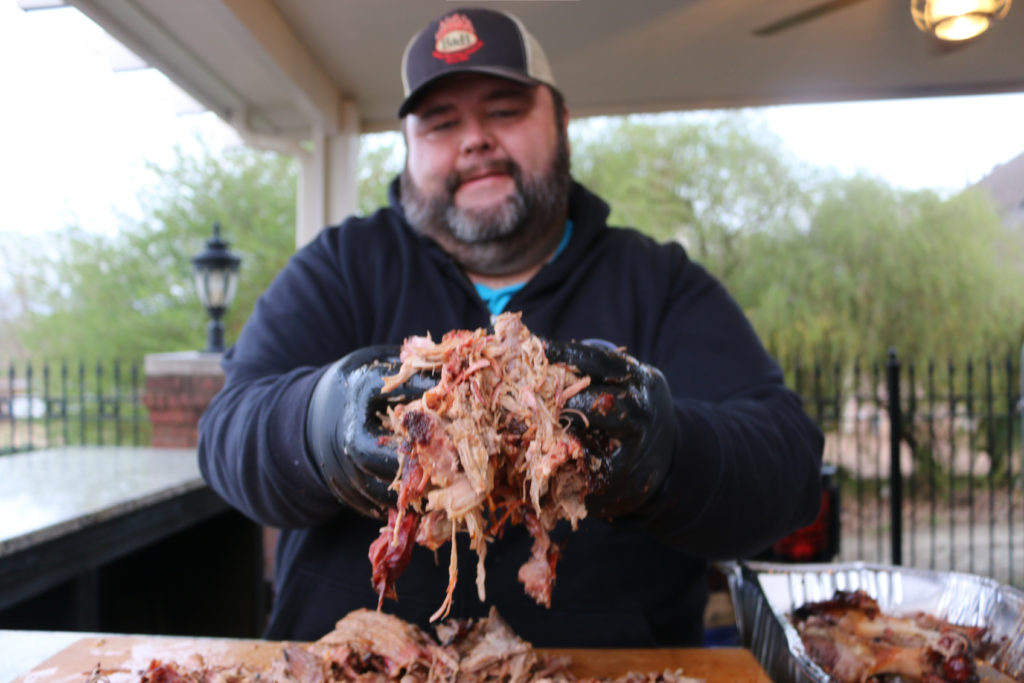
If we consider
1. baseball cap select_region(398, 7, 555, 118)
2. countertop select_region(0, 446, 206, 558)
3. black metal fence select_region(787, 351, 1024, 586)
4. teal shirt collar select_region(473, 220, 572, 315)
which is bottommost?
black metal fence select_region(787, 351, 1024, 586)

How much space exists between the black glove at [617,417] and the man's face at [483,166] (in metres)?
0.95

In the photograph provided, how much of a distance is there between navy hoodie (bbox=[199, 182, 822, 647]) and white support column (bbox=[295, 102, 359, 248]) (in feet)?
9.89

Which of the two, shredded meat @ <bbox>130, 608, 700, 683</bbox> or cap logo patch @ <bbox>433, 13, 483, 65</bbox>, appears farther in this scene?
cap logo patch @ <bbox>433, 13, 483, 65</bbox>

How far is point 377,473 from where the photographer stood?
1186 millimetres

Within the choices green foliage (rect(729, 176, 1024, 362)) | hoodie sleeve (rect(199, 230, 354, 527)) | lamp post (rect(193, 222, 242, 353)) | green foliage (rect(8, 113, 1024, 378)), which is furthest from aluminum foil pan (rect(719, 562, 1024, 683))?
green foliage (rect(729, 176, 1024, 362))

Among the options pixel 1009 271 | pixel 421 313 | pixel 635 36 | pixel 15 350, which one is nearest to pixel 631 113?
pixel 635 36

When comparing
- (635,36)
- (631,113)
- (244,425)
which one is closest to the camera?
(244,425)

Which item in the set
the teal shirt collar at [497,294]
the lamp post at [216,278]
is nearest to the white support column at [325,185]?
the lamp post at [216,278]

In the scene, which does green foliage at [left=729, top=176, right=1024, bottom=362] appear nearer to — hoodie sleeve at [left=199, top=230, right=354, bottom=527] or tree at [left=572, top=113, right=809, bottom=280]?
tree at [left=572, top=113, right=809, bottom=280]

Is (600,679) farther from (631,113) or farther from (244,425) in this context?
(631,113)

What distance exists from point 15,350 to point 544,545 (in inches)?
605

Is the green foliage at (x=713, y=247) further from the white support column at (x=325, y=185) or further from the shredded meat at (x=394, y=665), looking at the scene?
the shredded meat at (x=394, y=665)

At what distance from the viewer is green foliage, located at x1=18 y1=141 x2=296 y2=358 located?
43.1 feet

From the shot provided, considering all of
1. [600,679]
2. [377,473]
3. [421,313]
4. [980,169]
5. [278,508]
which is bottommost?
[600,679]
